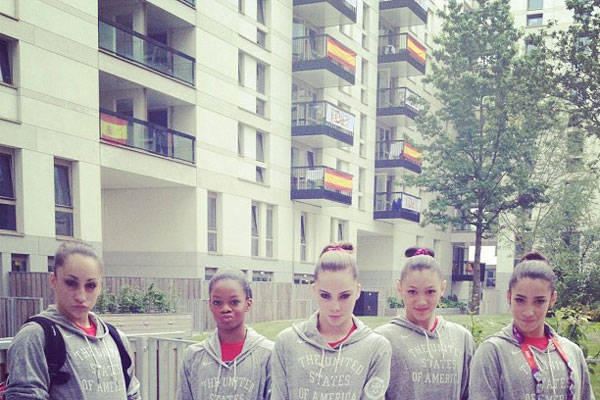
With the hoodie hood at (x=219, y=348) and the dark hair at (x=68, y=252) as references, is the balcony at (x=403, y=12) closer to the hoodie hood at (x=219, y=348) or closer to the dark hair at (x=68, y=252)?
the hoodie hood at (x=219, y=348)

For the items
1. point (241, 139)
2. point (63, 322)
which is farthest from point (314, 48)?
point (63, 322)

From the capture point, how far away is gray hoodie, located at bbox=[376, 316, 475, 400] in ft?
13.2

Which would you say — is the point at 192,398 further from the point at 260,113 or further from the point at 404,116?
the point at 404,116

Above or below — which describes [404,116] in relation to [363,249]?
above

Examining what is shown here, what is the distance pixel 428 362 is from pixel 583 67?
12.7 meters

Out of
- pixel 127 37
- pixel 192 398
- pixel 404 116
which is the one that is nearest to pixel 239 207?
pixel 127 37

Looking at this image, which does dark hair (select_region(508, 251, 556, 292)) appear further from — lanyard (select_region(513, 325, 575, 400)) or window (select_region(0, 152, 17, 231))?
window (select_region(0, 152, 17, 231))

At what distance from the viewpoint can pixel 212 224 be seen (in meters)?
21.6

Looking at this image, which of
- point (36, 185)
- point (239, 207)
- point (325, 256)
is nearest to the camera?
point (325, 256)

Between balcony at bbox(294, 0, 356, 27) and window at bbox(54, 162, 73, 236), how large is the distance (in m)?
14.2

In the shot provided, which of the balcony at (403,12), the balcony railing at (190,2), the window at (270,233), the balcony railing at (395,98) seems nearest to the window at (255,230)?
the window at (270,233)

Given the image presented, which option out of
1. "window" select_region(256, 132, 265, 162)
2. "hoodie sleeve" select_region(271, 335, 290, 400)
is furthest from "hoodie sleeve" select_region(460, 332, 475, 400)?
"window" select_region(256, 132, 265, 162)

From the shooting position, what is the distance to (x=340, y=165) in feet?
99.3

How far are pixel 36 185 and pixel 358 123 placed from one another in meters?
19.8
